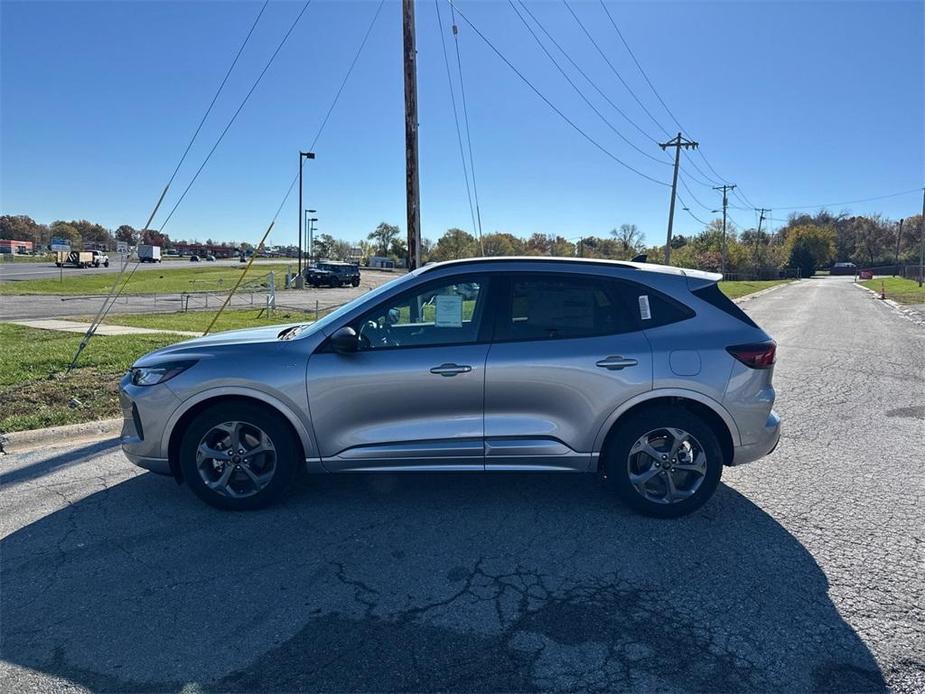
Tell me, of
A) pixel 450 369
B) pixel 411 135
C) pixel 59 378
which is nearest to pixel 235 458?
pixel 450 369

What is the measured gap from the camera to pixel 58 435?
573 cm

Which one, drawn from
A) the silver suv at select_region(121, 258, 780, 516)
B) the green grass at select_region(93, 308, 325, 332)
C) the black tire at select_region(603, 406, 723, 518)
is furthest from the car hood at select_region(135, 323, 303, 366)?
the green grass at select_region(93, 308, 325, 332)

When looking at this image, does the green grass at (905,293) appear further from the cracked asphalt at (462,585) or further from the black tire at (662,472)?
the black tire at (662,472)

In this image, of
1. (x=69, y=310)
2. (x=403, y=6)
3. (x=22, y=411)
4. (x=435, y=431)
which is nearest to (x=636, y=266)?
(x=435, y=431)

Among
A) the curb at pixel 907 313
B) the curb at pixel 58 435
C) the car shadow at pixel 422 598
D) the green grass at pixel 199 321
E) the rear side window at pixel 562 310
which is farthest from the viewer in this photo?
the curb at pixel 907 313

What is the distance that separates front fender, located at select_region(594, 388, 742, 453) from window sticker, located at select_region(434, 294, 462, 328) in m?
1.20

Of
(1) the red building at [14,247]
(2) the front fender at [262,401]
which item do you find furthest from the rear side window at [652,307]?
(1) the red building at [14,247]

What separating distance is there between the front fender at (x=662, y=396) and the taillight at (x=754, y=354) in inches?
13.4

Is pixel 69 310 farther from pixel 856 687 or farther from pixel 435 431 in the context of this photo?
pixel 856 687

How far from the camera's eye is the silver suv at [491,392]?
3760 mm

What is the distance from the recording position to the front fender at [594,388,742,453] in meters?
3.76

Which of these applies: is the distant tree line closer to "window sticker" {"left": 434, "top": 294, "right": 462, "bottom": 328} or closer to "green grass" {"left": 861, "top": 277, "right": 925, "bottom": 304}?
"green grass" {"left": 861, "top": 277, "right": 925, "bottom": 304}

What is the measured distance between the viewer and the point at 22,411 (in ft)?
20.3

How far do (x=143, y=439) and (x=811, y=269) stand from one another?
108368mm
